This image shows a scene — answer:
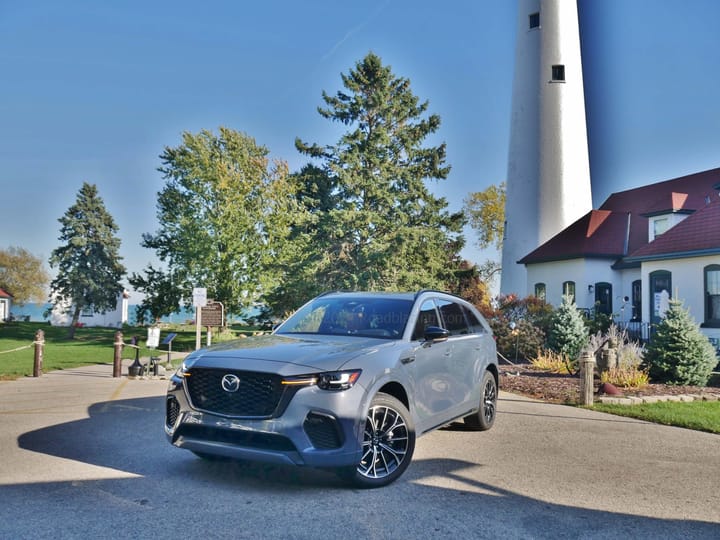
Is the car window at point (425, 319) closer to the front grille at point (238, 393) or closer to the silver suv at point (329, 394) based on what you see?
the silver suv at point (329, 394)

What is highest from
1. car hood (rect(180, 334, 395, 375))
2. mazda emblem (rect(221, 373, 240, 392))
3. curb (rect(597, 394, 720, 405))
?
car hood (rect(180, 334, 395, 375))

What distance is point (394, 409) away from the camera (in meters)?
5.97

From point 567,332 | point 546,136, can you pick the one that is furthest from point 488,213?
point 567,332

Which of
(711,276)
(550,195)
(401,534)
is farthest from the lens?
(550,195)

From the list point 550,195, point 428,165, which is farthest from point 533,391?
point 428,165

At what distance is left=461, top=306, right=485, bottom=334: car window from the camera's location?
8.50 m

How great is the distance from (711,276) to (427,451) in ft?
56.8

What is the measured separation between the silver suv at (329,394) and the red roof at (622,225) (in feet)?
76.0

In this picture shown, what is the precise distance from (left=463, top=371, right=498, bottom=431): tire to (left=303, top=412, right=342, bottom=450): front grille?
11.0 feet

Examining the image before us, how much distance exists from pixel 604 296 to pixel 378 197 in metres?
11.3

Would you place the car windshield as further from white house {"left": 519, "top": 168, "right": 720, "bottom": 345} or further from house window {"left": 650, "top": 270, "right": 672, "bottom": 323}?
house window {"left": 650, "top": 270, "right": 672, "bottom": 323}

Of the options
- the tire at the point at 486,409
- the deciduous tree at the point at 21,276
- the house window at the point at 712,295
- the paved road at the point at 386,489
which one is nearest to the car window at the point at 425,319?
the paved road at the point at 386,489

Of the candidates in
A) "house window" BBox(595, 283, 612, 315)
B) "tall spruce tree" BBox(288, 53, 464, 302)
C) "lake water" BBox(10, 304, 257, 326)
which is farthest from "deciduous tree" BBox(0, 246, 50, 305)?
"house window" BBox(595, 283, 612, 315)

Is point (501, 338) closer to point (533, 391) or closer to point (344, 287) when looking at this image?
point (533, 391)
